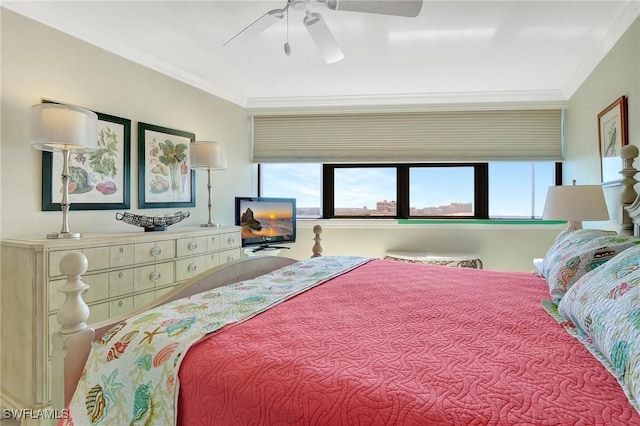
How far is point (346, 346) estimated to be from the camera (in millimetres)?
929

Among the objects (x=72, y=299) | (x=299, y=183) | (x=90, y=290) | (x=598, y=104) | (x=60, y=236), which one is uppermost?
(x=598, y=104)

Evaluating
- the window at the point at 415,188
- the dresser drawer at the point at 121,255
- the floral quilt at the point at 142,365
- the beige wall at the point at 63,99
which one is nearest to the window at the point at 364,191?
the window at the point at 415,188

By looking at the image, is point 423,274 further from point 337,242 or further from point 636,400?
point 337,242

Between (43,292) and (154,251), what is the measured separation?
683mm

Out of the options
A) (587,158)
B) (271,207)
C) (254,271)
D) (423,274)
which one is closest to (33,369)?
(254,271)

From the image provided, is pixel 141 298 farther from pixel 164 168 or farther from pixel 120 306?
pixel 164 168

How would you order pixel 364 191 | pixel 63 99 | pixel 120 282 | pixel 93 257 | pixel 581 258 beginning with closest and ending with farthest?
pixel 581 258
pixel 93 257
pixel 120 282
pixel 63 99
pixel 364 191

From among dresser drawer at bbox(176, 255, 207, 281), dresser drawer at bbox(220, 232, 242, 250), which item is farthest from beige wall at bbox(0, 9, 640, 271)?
dresser drawer at bbox(176, 255, 207, 281)

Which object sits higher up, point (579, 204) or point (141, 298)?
point (579, 204)

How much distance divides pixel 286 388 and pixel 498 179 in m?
3.85

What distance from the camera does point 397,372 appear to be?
788 mm

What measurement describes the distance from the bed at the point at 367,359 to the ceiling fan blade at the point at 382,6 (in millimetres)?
1306

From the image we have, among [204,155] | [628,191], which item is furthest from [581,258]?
[204,155]

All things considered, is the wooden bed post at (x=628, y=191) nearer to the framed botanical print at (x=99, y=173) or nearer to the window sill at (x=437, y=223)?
the window sill at (x=437, y=223)
